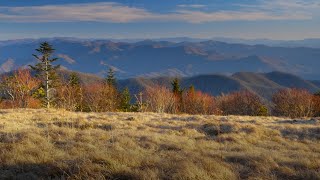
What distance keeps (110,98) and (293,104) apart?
42328 millimetres

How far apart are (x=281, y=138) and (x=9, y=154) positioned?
11614 mm

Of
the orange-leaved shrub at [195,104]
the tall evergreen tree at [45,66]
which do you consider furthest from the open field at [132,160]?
the orange-leaved shrub at [195,104]

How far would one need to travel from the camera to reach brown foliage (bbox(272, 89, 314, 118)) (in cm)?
8575

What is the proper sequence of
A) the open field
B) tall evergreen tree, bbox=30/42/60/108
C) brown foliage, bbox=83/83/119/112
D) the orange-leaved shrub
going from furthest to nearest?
the orange-leaved shrub
brown foliage, bbox=83/83/119/112
tall evergreen tree, bbox=30/42/60/108
the open field

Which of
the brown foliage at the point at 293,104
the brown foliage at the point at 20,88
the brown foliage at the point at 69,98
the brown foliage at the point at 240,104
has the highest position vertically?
the brown foliage at the point at 69,98

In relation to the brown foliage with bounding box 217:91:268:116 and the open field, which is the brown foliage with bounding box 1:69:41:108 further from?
the open field

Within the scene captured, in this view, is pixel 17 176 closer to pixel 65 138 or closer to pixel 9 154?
pixel 9 154

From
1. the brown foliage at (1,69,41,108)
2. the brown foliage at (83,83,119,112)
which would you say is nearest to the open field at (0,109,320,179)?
the brown foliage at (1,69,41,108)

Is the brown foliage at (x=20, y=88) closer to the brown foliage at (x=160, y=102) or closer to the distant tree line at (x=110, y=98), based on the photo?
the distant tree line at (x=110, y=98)

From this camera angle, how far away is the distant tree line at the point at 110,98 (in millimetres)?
63312

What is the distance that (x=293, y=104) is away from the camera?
300 feet

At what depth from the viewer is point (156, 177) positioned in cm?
796

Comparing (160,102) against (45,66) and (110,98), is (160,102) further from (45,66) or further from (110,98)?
(45,66)

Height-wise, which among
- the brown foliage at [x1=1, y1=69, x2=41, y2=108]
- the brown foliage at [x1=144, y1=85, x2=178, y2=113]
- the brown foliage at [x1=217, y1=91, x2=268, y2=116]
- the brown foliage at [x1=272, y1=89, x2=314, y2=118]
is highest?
the brown foliage at [x1=1, y1=69, x2=41, y2=108]
